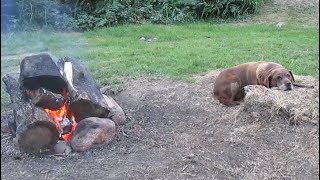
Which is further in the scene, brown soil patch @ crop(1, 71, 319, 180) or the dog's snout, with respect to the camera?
the dog's snout

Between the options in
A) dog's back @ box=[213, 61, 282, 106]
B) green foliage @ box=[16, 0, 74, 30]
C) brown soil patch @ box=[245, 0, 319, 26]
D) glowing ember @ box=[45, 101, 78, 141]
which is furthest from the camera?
brown soil patch @ box=[245, 0, 319, 26]

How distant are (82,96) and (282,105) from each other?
1.76 meters

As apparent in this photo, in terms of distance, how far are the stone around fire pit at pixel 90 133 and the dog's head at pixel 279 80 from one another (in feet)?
5.87

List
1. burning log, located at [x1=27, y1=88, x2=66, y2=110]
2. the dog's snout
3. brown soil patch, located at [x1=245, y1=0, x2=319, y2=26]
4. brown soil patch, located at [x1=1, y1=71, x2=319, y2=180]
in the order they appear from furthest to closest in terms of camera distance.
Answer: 1. brown soil patch, located at [x1=245, y1=0, x2=319, y2=26]
2. the dog's snout
3. burning log, located at [x1=27, y1=88, x2=66, y2=110]
4. brown soil patch, located at [x1=1, y1=71, x2=319, y2=180]

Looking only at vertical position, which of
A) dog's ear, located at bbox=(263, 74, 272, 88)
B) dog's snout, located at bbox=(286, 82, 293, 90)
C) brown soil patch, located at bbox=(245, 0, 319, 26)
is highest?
dog's snout, located at bbox=(286, 82, 293, 90)

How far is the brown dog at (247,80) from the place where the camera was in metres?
5.25

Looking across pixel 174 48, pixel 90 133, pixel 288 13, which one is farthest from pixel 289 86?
pixel 288 13

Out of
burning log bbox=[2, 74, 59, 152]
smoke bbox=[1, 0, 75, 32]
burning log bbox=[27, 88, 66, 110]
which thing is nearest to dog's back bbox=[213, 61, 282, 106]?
burning log bbox=[27, 88, 66, 110]

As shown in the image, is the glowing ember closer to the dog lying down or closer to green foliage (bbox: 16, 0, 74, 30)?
the dog lying down

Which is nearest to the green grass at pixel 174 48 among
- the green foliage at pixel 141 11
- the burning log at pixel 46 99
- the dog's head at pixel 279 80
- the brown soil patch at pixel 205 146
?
the green foliage at pixel 141 11

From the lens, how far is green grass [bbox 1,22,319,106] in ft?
22.9

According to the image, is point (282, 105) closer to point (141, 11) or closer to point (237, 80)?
point (237, 80)

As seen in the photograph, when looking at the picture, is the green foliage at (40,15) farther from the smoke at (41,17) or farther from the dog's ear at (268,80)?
the dog's ear at (268,80)

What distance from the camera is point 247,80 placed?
18.4 feet
